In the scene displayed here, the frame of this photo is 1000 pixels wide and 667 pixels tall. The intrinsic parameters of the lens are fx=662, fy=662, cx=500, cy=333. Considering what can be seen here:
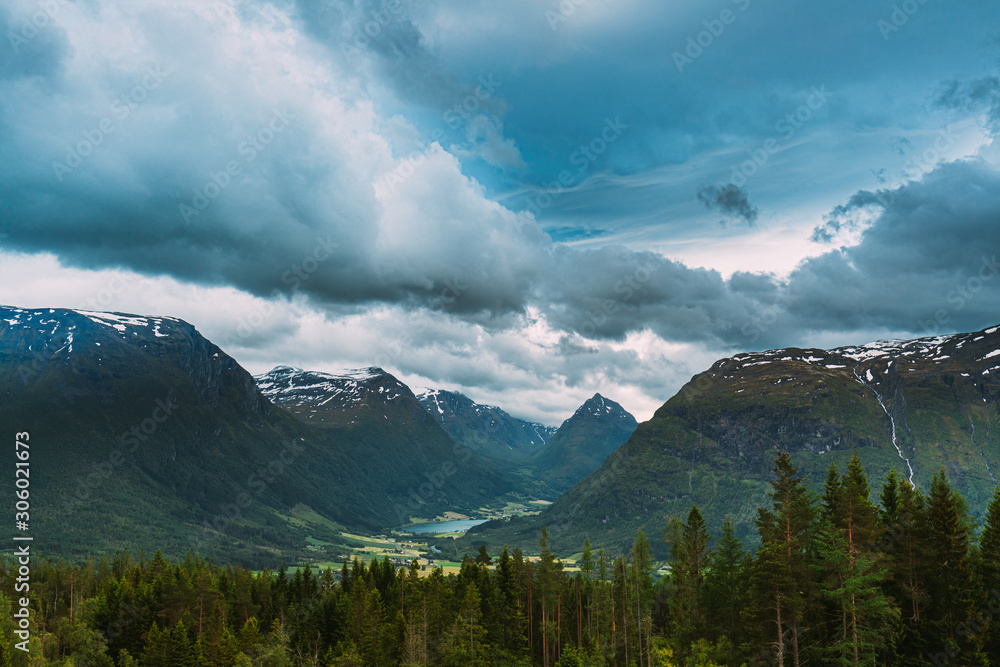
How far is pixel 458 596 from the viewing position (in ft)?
410

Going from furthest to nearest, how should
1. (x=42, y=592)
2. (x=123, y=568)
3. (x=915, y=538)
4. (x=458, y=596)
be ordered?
(x=123, y=568) < (x=42, y=592) < (x=458, y=596) < (x=915, y=538)

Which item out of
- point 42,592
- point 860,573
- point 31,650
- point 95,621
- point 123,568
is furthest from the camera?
point 123,568

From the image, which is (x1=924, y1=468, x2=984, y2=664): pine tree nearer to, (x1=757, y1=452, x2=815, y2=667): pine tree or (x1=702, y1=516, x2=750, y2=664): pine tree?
(x1=757, y1=452, x2=815, y2=667): pine tree

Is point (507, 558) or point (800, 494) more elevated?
point (800, 494)

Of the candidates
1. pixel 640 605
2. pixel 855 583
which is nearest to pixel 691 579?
pixel 640 605

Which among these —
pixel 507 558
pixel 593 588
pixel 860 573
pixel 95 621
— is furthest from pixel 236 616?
pixel 860 573

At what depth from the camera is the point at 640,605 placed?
108750mm

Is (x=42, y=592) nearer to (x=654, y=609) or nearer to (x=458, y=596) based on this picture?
(x=458, y=596)

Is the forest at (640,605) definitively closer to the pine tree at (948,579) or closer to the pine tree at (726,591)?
the pine tree at (948,579)

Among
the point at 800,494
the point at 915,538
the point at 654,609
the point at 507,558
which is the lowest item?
the point at 654,609

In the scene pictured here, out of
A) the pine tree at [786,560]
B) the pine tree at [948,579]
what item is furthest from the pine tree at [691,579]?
the pine tree at [948,579]

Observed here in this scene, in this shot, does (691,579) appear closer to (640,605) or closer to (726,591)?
(726,591)

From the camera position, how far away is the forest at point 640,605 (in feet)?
196

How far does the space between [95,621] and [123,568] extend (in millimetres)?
44803
